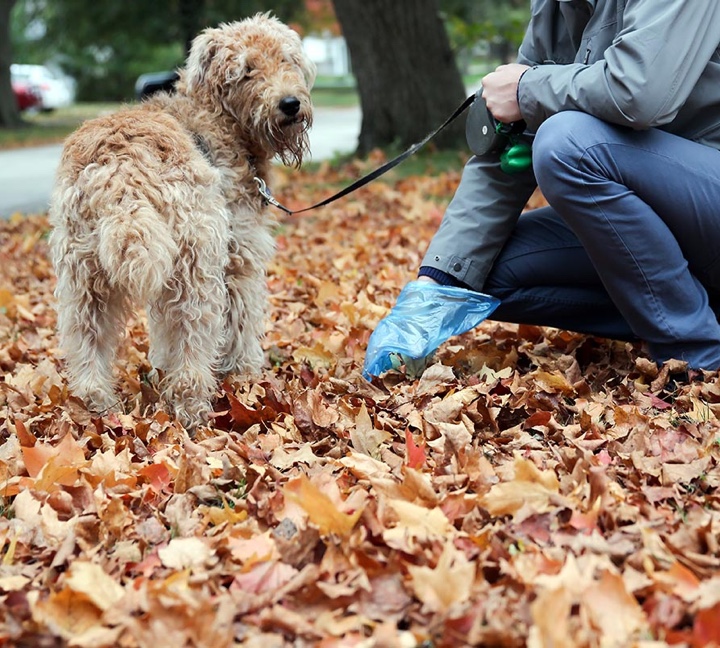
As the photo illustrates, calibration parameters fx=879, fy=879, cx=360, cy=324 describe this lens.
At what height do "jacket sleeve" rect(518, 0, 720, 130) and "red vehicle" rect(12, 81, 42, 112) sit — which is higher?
"jacket sleeve" rect(518, 0, 720, 130)

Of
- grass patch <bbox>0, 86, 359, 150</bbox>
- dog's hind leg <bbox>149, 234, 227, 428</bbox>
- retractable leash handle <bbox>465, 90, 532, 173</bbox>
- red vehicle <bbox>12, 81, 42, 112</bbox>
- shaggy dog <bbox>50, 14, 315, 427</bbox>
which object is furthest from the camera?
red vehicle <bbox>12, 81, 42, 112</bbox>

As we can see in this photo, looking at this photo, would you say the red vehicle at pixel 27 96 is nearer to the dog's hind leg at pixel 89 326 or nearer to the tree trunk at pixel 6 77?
the tree trunk at pixel 6 77

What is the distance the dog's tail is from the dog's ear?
102 centimetres

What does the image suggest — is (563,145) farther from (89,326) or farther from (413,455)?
(89,326)

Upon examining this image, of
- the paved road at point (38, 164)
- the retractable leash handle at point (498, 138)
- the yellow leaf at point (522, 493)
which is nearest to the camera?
the yellow leaf at point (522, 493)

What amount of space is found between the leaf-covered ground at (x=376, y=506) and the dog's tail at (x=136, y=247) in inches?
25.2

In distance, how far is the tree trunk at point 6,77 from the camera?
1118 inches

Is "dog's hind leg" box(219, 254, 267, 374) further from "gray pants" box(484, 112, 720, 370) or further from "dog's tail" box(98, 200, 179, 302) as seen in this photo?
"gray pants" box(484, 112, 720, 370)

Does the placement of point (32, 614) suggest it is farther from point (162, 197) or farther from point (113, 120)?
point (113, 120)

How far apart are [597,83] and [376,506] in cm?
183

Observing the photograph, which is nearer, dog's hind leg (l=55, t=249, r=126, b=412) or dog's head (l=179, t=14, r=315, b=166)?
dog's hind leg (l=55, t=249, r=126, b=412)

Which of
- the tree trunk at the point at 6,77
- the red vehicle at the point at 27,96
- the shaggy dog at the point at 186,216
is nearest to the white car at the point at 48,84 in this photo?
the red vehicle at the point at 27,96

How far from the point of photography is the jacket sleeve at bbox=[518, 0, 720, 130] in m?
3.16

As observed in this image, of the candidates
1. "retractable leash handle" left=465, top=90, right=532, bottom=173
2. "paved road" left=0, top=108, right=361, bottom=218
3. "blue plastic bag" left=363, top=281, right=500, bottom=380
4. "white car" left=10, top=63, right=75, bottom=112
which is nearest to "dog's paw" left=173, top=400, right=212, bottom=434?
"blue plastic bag" left=363, top=281, right=500, bottom=380
